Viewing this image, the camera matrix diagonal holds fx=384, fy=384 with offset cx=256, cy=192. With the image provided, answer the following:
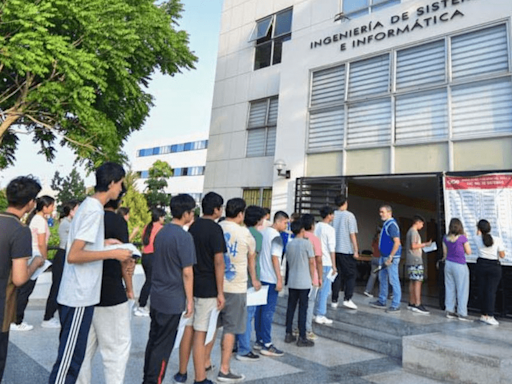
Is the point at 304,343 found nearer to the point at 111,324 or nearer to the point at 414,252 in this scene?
the point at 414,252

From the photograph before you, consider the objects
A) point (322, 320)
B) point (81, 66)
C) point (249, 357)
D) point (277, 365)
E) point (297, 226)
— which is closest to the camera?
point (277, 365)

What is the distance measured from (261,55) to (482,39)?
6679mm

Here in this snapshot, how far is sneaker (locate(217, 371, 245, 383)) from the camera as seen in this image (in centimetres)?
381

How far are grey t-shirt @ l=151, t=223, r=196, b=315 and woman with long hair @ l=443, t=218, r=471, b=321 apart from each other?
4.88 m

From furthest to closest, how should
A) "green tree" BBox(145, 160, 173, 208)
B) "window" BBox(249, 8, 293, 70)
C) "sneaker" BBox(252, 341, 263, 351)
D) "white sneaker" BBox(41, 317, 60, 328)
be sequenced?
"green tree" BBox(145, 160, 173, 208) → "window" BBox(249, 8, 293, 70) → "white sneaker" BBox(41, 317, 60, 328) → "sneaker" BBox(252, 341, 263, 351)

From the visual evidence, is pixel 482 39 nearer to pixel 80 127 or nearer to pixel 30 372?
pixel 30 372

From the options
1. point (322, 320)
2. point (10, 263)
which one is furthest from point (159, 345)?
point (322, 320)

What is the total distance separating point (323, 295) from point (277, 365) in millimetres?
1790

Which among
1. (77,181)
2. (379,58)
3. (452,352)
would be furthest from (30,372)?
(77,181)

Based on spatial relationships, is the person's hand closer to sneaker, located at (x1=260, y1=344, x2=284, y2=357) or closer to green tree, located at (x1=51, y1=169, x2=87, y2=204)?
sneaker, located at (x1=260, y1=344, x2=284, y2=357)

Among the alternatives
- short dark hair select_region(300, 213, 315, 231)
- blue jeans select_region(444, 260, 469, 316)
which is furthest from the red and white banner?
short dark hair select_region(300, 213, 315, 231)

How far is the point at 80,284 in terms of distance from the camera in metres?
2.58

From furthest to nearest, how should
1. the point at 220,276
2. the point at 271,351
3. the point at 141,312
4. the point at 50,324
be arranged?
the point at 141,312 → the point at 50,324 → the point at 271,351 → the point at 220,276

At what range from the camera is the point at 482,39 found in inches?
297
